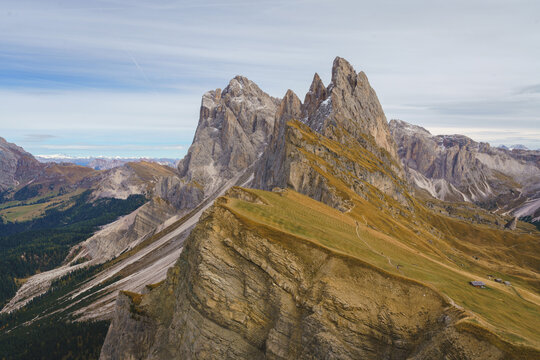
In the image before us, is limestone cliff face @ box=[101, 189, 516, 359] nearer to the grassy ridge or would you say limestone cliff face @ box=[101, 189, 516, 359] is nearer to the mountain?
the mountain

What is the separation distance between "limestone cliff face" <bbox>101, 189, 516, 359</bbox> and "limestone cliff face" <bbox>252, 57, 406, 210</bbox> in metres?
47.8

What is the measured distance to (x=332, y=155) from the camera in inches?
4660

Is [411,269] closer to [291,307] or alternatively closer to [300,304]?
[300,304]

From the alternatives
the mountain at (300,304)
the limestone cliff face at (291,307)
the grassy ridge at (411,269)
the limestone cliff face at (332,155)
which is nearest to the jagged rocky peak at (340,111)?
the limestone cliff face at (332,155)

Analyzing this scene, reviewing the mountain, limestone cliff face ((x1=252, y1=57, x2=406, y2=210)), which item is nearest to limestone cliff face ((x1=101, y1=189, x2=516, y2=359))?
the mountain

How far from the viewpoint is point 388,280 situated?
104 feet

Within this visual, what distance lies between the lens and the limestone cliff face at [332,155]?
9031cm

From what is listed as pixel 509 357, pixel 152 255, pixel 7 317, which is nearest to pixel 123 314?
pixel 509 357

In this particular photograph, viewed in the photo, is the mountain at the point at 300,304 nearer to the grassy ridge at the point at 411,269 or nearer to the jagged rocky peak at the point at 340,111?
the grassy ridge at the point at 411,269

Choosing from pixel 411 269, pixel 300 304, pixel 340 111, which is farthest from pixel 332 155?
pixel 300 304

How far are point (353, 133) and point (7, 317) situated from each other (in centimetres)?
22558

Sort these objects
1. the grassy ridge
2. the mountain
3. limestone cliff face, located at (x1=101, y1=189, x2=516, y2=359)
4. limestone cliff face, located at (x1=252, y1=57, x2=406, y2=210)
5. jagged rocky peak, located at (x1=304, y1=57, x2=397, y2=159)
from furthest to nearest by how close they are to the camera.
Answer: jagged rocky peak, located at (x1=304, y1=57, x2=397, y2=159) < limestone cliff face, located at (x1=252, y1=57, x2=406, y2=210) < limestone cliff face, located at (x1=101, y1=189, x2=516, y2=359) < the grassy ridge < the mountain

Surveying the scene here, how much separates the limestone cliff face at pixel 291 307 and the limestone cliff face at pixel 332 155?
4780 centimetres

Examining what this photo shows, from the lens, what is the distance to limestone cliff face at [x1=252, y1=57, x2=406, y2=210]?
296 feet
